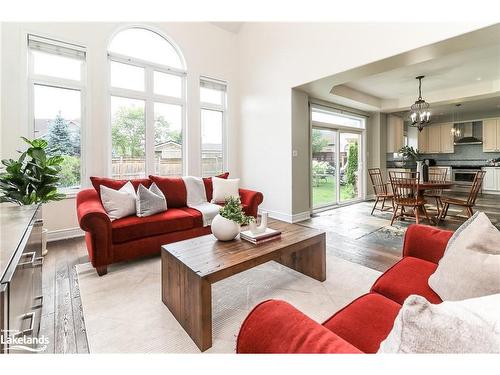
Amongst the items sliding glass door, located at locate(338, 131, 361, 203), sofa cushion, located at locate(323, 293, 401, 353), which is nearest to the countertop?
sofa cushion, located at locate(323, 293, 401, 353)

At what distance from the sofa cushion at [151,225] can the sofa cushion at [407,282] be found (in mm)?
2218

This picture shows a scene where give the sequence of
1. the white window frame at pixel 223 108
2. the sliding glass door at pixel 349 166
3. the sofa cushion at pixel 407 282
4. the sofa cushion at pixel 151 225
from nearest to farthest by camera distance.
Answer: the sofa cushion at pixel 407 282 → the sofa cushion at pixel 151 225 → the white window frame at pixel 223 108 → the sliding glass door at pixel 349 166

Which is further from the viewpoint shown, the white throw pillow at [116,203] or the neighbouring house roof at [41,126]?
the neighbouring house roof at [41,126]

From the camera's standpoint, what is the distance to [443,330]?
0.56 meters

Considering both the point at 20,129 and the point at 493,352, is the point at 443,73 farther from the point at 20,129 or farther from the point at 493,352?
the point at 20,129

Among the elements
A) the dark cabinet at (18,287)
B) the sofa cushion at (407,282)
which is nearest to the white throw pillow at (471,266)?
the sofa cushion at (407,282)

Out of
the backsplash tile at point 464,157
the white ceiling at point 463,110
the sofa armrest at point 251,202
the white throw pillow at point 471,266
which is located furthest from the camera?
the backsplash tile at point 464,157

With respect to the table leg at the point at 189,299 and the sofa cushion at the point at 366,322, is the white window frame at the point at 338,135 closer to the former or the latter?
the table leg at the point at 189,299

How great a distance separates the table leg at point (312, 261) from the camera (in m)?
2.29

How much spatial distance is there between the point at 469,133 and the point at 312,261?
8.74 meters

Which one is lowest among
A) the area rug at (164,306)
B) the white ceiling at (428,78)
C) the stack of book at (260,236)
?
the area rug at (164,306)

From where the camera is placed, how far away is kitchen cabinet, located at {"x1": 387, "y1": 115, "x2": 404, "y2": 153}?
7.03 m

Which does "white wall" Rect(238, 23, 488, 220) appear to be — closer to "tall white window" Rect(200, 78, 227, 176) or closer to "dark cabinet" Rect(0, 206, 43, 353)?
"tall white window" Rect(200, 78, 227, 176)

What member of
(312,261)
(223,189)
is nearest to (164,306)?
(312,261)
